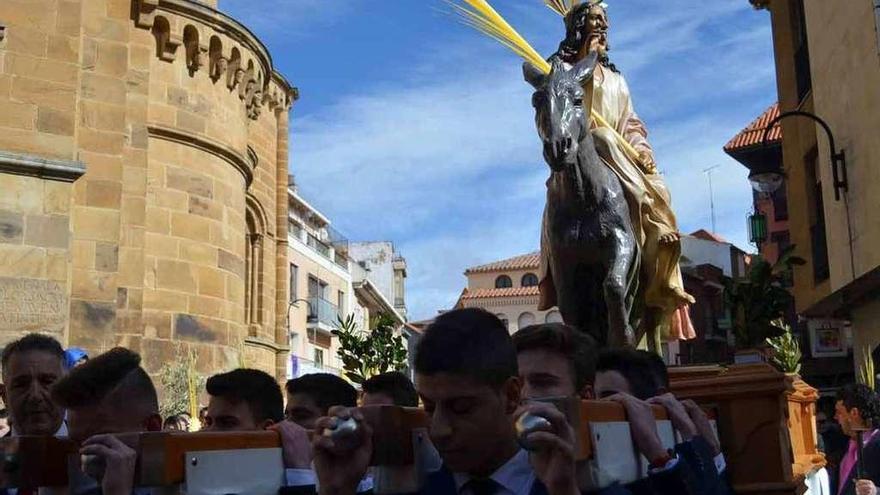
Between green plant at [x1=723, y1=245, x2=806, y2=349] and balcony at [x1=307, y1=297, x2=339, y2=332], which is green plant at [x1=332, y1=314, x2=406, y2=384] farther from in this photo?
balcony at [x1=307, y1=297, x2=339, y2=332]

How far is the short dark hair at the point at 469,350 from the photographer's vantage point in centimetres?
220

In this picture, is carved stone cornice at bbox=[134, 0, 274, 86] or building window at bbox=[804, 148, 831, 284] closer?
carved stone cornice at bbox=[134, 0, 274, 86]

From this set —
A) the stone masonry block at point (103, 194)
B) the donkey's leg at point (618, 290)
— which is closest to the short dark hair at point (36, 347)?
the donkey's leg at point (618, 290)

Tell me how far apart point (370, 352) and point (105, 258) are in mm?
5212

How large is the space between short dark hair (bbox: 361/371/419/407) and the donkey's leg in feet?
8.64

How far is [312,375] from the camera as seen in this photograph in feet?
13.3

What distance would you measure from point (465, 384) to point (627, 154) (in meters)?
5.58

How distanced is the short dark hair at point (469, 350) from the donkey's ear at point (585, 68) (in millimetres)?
4626

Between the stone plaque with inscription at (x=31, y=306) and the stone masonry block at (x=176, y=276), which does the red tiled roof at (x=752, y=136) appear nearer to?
the stone masonry block at (x=176, y=276)

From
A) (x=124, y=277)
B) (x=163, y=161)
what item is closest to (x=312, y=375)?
(x=124, y=277)

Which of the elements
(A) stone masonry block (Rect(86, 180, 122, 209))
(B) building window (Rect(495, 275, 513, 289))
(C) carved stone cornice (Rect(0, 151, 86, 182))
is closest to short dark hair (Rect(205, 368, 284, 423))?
(C) carved stone cornice (Rect(0, 151, 86, 182))

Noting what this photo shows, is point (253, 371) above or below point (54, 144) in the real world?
below

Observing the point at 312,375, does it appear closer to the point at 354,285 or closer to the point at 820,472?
the point at 820,472

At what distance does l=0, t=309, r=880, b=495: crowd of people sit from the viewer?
6.54 ft
